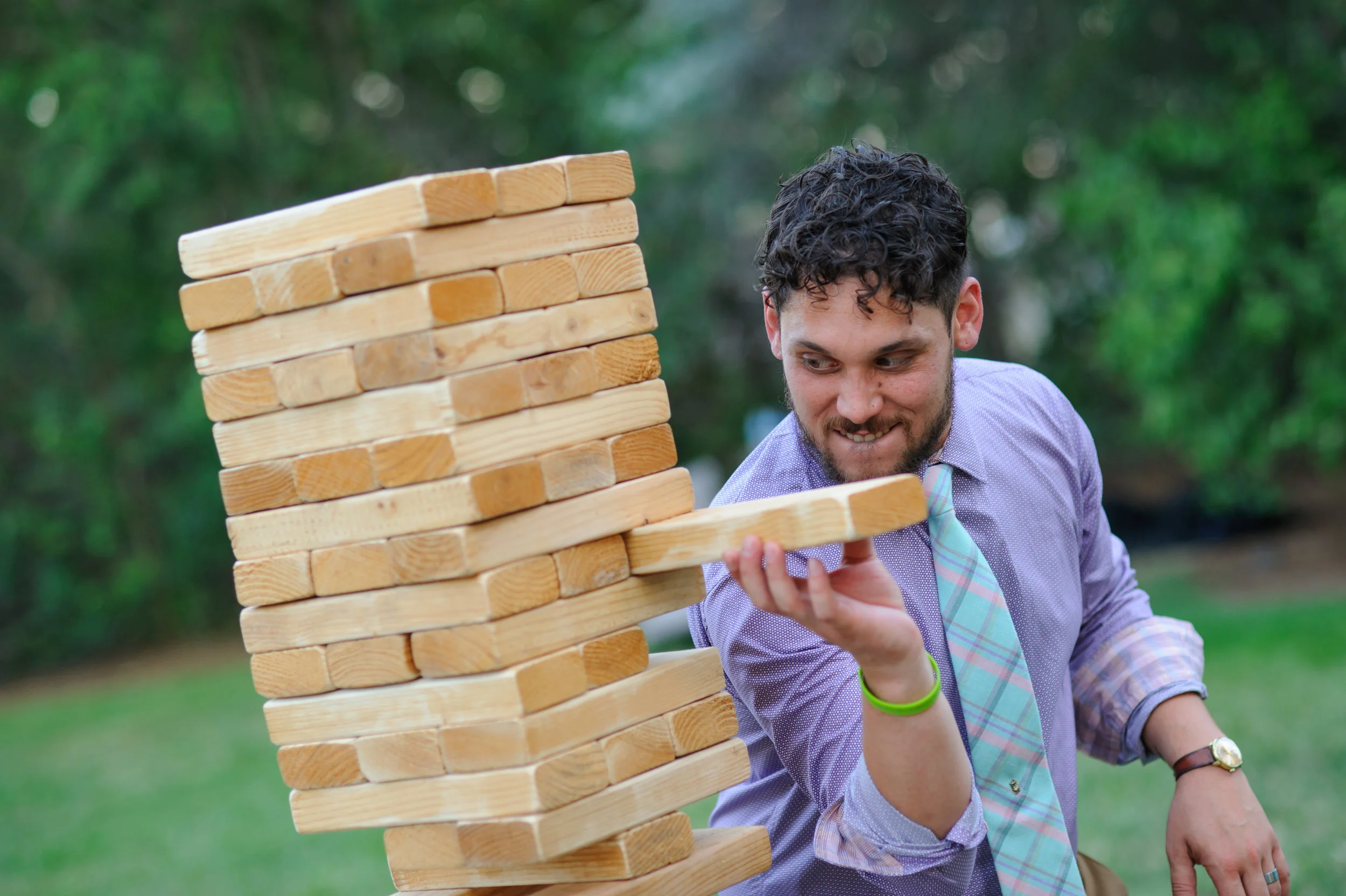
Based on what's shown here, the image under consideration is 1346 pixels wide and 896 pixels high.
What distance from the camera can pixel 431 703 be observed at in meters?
2.28

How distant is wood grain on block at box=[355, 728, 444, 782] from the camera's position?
2289 millimetres

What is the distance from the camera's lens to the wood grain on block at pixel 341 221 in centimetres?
221

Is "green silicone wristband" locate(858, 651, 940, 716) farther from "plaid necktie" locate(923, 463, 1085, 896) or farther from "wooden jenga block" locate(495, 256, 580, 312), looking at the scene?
"wooden jenga block" locate(495, 256, 580, 312)

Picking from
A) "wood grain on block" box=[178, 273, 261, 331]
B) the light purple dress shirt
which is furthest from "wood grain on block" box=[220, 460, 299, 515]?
the light purple dress shirt

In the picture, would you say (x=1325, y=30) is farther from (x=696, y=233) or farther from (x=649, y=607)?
(x=649, y=607)

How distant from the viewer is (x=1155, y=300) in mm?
10102

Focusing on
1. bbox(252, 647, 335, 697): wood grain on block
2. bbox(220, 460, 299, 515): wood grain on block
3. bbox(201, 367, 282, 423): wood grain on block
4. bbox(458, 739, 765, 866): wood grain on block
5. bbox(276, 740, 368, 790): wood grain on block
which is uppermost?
bbox(201, 367, 282, 423): wood grain on block

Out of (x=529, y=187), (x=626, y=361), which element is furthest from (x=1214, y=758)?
(x=529, y=187)

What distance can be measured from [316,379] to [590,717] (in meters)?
0.74

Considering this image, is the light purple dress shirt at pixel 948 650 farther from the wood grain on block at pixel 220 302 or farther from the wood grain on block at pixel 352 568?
the wood grain on block at pixel 220 302

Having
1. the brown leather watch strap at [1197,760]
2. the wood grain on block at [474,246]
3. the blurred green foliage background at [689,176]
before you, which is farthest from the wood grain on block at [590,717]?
the blurred green foliage background at [689,176]

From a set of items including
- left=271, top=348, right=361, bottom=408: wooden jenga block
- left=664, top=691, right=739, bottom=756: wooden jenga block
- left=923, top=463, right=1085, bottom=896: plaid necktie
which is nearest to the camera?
left=271, top=348, right=361, bottom=408: wooden jenga block

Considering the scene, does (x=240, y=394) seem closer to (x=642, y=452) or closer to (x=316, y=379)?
(x=316, y=379)

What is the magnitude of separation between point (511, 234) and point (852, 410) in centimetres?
72
